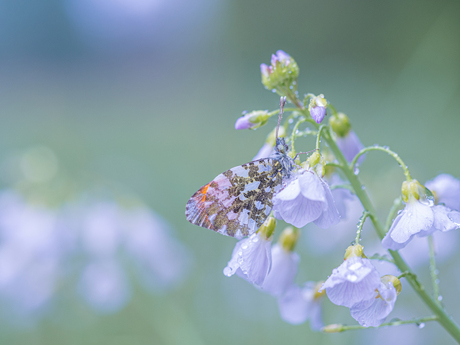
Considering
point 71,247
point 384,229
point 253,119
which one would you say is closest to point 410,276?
point 384,229

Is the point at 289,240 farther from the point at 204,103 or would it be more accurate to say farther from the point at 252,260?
the point at 204,103

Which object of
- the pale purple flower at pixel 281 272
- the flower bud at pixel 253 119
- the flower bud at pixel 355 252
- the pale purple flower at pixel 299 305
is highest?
the flower bud at pixel 253 119

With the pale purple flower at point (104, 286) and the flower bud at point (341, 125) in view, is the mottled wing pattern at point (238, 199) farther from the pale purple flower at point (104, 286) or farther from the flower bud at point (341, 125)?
the pale purple flower at point (104, 286)

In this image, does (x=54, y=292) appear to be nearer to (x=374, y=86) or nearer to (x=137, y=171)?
(x=137, y=171)

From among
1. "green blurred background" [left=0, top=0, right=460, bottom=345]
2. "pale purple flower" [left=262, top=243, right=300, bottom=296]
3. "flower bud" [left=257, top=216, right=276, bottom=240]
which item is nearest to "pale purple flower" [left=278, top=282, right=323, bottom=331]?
"pale purple flower" [left=262, top=243, right=300, bottom=296]

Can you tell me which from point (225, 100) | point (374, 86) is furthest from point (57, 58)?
point (374, 86)

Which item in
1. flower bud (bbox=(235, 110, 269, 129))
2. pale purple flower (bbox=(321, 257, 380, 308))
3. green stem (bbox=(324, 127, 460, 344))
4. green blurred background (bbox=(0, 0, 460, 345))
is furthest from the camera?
green blurred background (bbox=(0, 0, 460, 345))

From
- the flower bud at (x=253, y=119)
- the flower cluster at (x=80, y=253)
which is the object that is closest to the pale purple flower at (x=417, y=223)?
the flower bud at (x=253, y=119)

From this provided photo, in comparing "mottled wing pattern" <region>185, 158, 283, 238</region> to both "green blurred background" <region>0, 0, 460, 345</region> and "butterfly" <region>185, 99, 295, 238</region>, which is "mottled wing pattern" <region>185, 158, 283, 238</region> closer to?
"butterfly" <region>185, 99, 295, 238</region>
